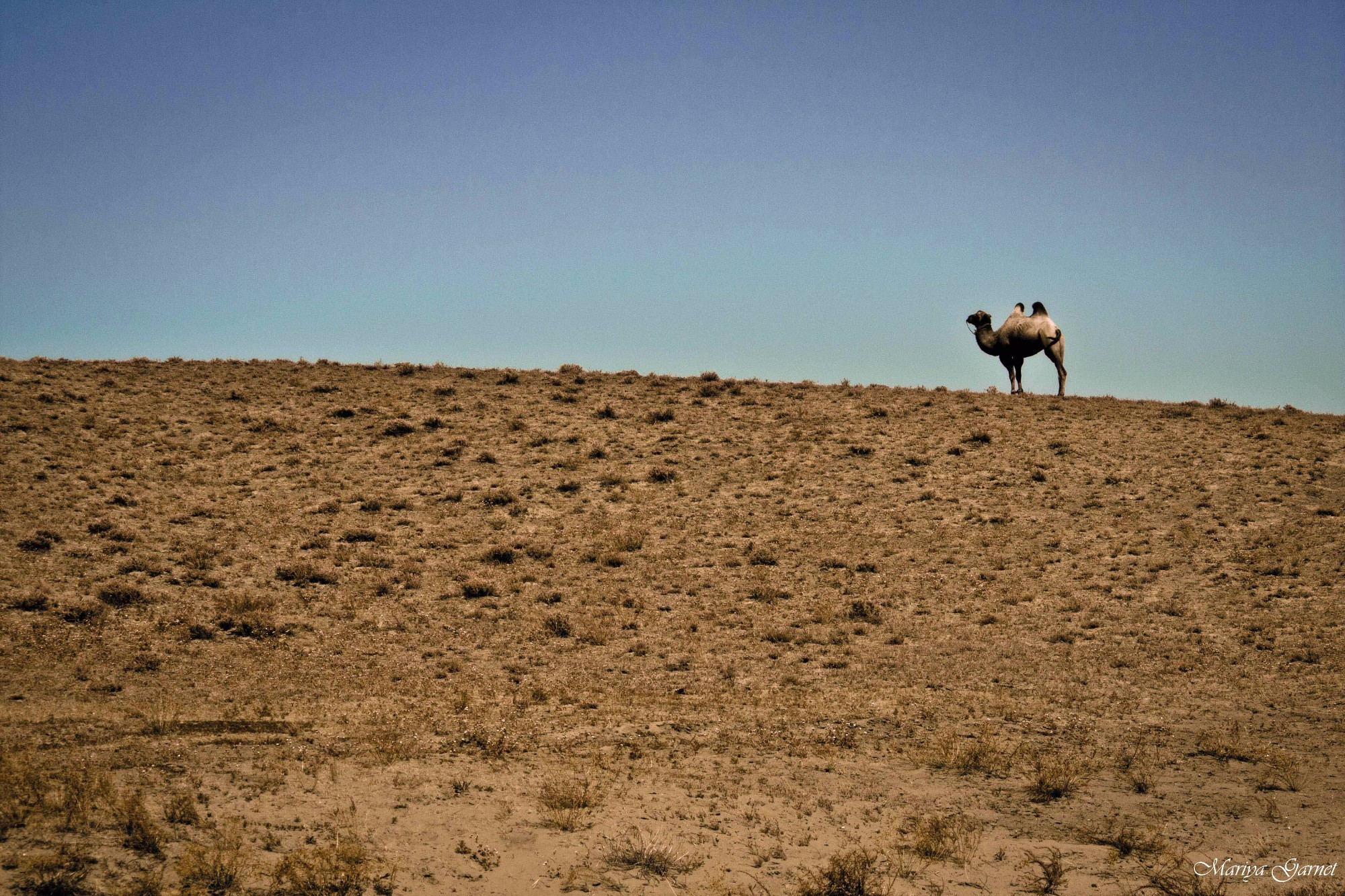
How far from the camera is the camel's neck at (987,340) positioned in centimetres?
3525

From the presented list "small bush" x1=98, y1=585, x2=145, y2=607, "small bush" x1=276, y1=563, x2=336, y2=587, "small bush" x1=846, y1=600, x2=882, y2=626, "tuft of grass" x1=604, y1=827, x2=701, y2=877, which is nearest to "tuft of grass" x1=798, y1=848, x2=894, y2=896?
"tuft of grass" x1=604, y1=827, x2=701, y2=877

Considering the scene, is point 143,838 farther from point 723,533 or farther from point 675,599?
point 723,533

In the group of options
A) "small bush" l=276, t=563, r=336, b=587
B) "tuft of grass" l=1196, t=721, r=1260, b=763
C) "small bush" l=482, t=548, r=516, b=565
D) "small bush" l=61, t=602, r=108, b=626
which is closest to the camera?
"tuft of grass" l=1196, t=721, r=1260, b=763

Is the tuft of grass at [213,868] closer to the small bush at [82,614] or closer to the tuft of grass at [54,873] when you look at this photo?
the tuft of grass at [54,873]

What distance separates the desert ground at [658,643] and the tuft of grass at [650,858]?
4cm

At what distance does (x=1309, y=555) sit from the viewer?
20531 mm

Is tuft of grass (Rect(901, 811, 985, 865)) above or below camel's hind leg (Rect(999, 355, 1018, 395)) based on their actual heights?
below

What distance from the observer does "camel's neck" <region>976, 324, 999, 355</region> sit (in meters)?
35.2

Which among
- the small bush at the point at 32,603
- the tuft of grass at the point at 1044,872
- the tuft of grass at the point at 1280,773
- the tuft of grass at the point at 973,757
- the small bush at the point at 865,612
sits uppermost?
the small bush at the point at 865,612

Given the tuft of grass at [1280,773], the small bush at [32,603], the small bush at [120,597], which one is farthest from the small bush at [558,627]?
the tuft of grass at [1280,773]

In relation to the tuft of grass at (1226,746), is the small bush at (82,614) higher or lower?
higher

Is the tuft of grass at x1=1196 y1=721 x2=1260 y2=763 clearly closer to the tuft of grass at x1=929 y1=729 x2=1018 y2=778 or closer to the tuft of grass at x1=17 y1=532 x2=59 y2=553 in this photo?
the tuft of grass at x1=929 y1=729 x2=1018 y2=778

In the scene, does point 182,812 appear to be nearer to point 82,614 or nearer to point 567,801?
point 567,801

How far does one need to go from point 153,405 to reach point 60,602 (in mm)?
16000
